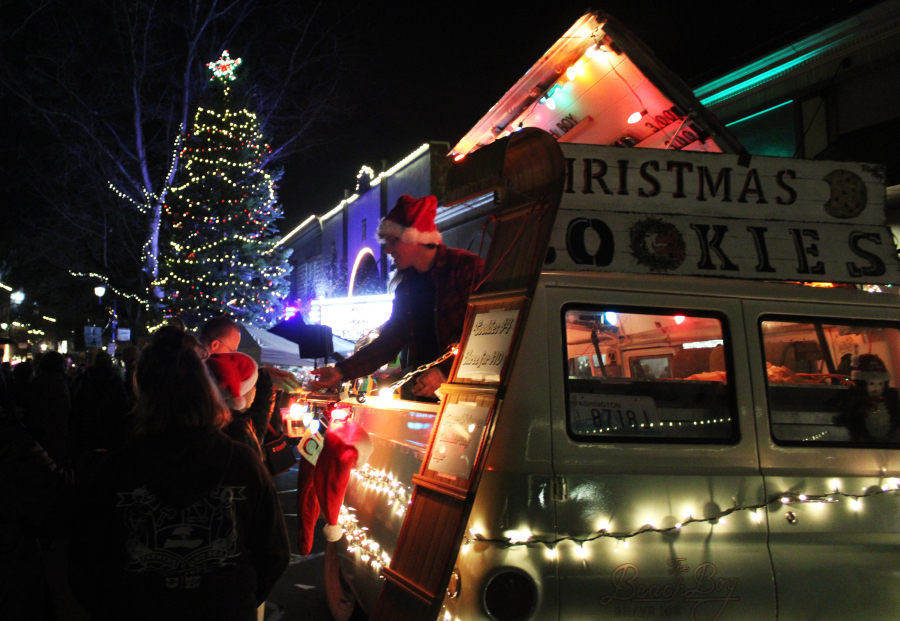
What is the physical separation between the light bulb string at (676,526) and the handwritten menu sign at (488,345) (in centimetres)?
56

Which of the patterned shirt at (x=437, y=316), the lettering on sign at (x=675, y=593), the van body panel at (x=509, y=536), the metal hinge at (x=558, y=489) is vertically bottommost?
the lettering on sign at (x=675, y=593)

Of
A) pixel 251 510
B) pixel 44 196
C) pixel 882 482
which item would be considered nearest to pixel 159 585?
pixel 251 510

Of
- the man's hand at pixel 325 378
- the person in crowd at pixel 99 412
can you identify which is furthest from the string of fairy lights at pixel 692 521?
the person in crowd at pixel 99 412

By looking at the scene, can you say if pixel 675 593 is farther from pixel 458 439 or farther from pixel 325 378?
pixel 325 378

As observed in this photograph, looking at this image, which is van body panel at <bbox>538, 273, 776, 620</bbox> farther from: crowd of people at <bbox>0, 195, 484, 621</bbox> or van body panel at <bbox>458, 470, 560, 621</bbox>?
crowd of people at <bbox>0, 195, 484, 621</bbox>

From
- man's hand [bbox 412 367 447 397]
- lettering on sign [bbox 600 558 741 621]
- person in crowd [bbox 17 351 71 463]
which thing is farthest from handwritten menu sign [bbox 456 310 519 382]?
person in crowd [bbox 17 351 71 463]

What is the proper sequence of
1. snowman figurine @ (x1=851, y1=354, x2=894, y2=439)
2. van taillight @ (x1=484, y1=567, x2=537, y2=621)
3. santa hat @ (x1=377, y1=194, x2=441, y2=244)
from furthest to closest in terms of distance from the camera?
santa hat @ (x1=377, y1=194, x2=441, y2=244) → snowman figurine @ (x1=851, y1=354, x2=894, y2=439) → van taillight @ (x1=484, y1=567, x2=537, y2=621)

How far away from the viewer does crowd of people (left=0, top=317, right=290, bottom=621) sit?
204 cm

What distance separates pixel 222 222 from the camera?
68.3 ft

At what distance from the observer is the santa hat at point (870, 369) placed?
3090mm

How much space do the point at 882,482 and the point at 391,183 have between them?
22985 millimetres

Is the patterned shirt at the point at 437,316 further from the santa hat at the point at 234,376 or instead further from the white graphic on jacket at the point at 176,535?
the white graphic on jacket at the point at 176,535

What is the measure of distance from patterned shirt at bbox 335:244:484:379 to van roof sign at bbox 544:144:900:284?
3.08 feet

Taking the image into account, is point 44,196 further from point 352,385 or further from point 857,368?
point 857,368
